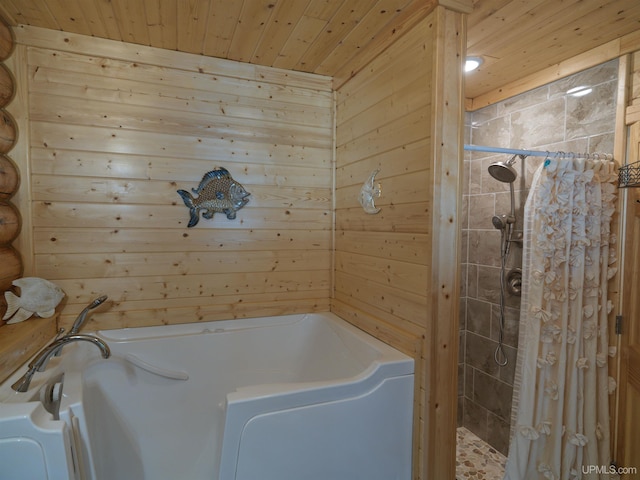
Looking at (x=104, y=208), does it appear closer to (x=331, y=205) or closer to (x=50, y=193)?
(x=50, y=193)

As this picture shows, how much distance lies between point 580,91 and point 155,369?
9.78 feet

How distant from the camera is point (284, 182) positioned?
2.47m

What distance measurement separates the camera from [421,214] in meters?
1.63

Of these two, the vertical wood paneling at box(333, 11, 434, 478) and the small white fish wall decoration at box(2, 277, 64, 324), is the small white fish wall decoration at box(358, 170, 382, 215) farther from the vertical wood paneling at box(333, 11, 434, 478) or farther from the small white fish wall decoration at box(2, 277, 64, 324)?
the small white fish wall decoration at box(2, 277, 64, 324)

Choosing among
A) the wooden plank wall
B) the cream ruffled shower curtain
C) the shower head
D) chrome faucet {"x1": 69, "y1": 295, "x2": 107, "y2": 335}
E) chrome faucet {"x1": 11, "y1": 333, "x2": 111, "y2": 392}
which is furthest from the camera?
the shower head

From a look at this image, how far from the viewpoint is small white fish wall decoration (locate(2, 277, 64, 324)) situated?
1756mm

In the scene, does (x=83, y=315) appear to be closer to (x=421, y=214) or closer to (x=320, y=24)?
(x=421, y=214)

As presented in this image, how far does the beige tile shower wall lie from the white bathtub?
0.22 metres

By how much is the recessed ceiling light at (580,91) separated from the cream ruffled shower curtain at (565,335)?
489 mm

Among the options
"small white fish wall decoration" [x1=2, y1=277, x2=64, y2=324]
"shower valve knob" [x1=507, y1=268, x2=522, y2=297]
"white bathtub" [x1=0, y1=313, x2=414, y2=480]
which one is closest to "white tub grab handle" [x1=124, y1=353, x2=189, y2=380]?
"white bathtub" [x1=0, y1=313, x2=414, y2=480]

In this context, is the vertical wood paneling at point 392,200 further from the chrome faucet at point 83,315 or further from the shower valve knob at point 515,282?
the chrome faucet at point 83,315

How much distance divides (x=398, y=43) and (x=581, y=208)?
1.30 metres

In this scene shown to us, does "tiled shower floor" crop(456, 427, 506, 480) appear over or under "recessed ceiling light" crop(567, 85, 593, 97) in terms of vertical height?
under

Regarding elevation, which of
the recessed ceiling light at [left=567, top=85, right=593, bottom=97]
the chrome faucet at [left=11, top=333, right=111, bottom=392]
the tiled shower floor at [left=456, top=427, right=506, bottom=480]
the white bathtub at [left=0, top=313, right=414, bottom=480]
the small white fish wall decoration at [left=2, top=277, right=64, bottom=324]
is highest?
the recessed ceiling light at [left=567, top=85, right=593, bottom=97]
